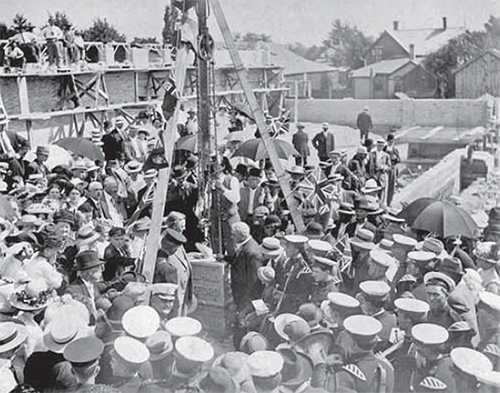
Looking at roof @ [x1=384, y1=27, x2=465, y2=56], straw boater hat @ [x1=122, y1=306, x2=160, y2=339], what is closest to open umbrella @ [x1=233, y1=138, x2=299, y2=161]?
straw boater hat @ [x1=122, y1=306, x2=160, y2=339]

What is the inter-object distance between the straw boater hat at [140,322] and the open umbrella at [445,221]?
3387 millimetres

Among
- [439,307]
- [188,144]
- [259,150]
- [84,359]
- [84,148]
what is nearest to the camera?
[84,359]

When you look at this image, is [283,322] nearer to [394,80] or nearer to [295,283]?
[295,283]

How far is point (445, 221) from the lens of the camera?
6348 mm

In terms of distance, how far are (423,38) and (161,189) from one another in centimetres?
5427

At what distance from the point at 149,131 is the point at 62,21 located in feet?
57.7

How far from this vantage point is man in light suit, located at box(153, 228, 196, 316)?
5.29 m

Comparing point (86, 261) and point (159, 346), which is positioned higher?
point (86, 261)

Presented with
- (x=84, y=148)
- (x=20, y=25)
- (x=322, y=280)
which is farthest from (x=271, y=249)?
(x=20, y=25)

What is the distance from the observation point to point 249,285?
555 cm

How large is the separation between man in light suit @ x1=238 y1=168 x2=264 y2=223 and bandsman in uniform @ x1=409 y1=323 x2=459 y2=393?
3.82 meters

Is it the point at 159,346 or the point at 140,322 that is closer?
the point at 159,346

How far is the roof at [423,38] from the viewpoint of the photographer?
52806 millimetres

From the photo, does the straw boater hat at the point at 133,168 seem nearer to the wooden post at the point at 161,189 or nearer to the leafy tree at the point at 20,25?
the wooden post at the point at 161,189
